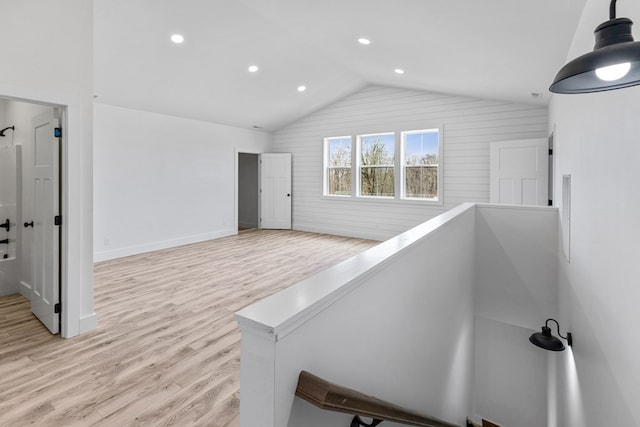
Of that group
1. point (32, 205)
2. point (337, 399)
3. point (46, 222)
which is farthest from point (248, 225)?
point (337, 399)

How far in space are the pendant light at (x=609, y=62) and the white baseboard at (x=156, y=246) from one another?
6.29m

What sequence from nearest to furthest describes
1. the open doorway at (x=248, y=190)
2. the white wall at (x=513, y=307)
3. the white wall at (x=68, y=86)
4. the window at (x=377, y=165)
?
the white wall at (x=68, y=86) < the white wall at (x=513, y=307) < the window at (x=377, y=165) < the open doorway at (x=248, y=190)

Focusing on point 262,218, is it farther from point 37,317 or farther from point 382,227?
point 37,317

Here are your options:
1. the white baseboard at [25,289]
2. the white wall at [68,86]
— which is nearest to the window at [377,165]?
the white wall at [68,86]

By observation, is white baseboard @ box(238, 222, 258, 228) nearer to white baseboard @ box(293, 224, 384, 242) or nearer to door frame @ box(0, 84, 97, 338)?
white baseboard @ box(293, 224, 384, 242)

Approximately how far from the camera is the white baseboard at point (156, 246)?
5576 mm

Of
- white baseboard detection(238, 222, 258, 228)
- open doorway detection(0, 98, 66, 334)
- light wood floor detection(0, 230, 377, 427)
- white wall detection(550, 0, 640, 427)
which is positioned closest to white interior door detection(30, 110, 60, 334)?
open doorway detection(0, 98, 66, 334)

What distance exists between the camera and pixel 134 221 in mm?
6016

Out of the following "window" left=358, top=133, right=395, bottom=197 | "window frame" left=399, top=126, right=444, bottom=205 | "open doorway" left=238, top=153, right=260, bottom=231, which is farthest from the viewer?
"open doorway" left=238, top=153, right=260, bottom=231

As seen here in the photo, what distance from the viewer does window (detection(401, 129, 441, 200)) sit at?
6.77 meters

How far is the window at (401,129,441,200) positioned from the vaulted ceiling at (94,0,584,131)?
974 mm

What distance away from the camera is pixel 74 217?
2.90 m

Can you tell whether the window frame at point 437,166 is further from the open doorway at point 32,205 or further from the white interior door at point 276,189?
the open doorway at point 32,205

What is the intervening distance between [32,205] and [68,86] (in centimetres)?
139
